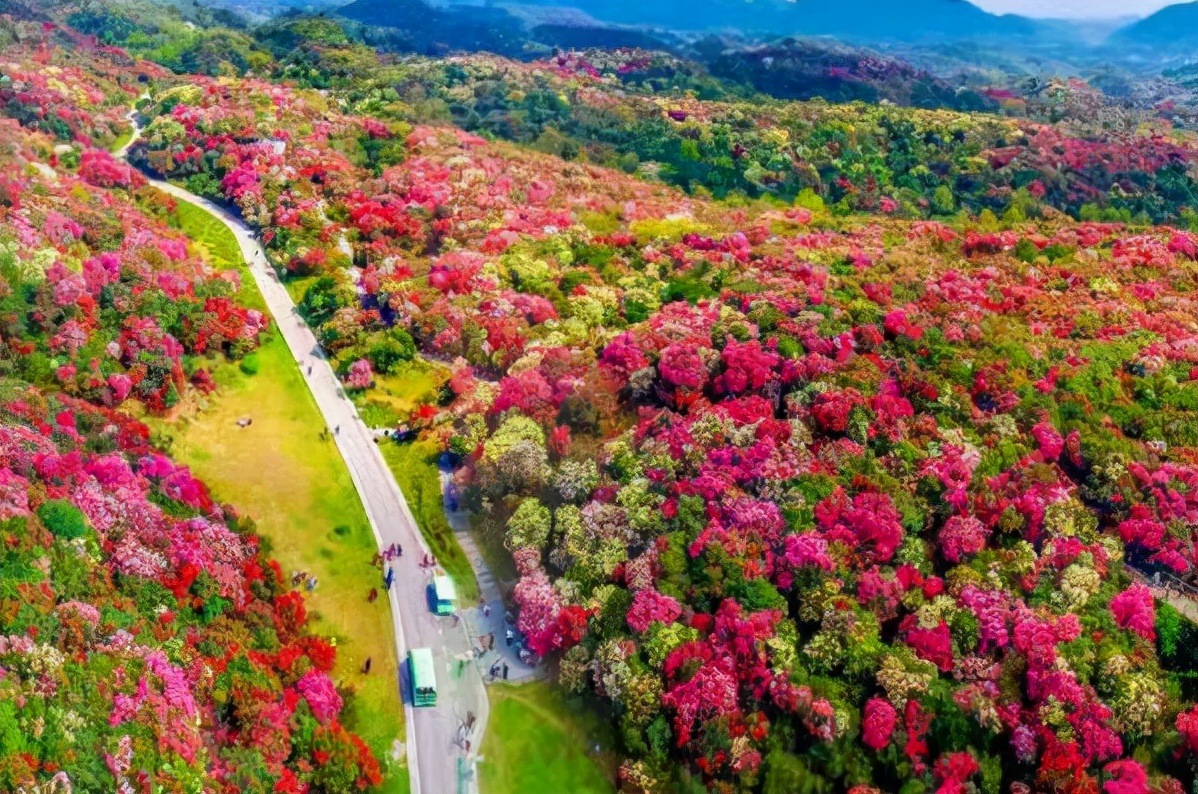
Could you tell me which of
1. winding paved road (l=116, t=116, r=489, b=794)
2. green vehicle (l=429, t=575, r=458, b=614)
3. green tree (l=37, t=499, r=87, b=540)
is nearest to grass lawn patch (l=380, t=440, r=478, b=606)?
winding paved road (l=116, t=116, r=489, b=794)

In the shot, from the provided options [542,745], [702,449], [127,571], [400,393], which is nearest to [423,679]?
[542,745]

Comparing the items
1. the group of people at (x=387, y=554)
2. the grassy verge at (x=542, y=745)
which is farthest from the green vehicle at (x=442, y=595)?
the grassy verge at (x=542, y=745)

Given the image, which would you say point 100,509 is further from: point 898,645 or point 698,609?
point 898,645

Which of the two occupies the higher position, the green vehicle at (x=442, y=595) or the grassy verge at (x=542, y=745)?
the green vehicle at (x=442, y=595)

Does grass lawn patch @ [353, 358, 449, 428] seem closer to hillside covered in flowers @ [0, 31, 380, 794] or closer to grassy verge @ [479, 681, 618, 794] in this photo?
hillside covered in flowers @ [0, 31, 380, 794]

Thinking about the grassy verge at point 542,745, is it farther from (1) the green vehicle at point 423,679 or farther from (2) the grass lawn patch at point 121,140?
(2) the grass lawn patch at point 121,140

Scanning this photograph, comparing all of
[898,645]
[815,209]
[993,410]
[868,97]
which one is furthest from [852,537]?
[868,97]
